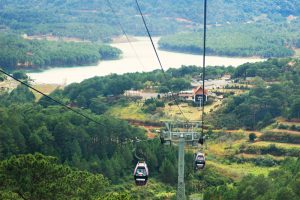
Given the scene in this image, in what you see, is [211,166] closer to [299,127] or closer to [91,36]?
[299,127]

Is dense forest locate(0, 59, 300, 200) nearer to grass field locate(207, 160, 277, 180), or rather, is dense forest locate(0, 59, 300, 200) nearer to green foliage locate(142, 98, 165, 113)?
grass field locate(207, 160, 277, 180)

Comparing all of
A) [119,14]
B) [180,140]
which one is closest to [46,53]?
[119,14]

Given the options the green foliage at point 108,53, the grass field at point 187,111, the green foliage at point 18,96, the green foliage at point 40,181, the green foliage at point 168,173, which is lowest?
the green foliage at point 168,173

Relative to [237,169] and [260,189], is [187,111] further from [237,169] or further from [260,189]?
[260,189]

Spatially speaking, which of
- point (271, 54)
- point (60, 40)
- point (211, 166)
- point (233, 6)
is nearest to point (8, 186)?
point (211, 166)

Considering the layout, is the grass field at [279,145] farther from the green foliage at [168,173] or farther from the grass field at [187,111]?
the green foliage at [168,173]

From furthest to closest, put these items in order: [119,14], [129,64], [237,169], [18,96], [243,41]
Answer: [119,14]
[243,41]
[129,64]
[18,96]
[237,169]

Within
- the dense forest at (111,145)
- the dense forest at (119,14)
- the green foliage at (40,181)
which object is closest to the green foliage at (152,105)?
the dense forest at (111,145)
